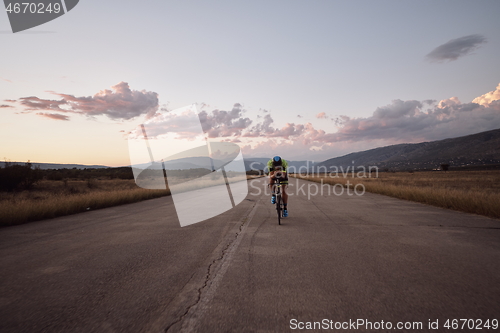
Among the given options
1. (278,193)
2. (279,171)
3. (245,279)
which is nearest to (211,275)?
(245,279)

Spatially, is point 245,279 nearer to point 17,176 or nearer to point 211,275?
point 211,275

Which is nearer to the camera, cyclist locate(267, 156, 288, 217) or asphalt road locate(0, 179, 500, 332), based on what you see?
asphalt road locate(0, 179, 500, 332)

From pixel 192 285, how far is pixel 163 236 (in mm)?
3483

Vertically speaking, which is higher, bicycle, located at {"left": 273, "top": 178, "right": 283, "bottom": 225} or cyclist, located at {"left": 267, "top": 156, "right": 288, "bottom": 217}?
cyclist, located at {"left": 267, "top": 156, "right": 288, "bottom": 217}

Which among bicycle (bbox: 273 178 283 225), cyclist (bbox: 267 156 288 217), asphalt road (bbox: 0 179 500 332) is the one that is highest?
cyclist (bbox: 267 156 288 217)

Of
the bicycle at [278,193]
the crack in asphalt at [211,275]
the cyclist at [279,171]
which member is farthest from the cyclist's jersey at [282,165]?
the crack in asphalt at [211,275]

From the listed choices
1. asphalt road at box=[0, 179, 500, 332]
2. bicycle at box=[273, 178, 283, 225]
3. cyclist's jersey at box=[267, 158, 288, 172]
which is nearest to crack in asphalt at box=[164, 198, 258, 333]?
asphalt road at box=[0, 179, 500, 332]

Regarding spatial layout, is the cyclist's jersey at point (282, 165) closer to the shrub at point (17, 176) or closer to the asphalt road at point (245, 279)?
the asphalt road at point (245, 279)

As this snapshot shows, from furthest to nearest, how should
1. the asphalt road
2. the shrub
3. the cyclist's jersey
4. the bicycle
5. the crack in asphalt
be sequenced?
the shrub < the cyclist's jersey < the bicycle < the asphalt road < the crack in asphalt

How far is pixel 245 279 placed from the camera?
3.76 meters

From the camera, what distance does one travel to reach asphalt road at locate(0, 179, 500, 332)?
2.71 metres

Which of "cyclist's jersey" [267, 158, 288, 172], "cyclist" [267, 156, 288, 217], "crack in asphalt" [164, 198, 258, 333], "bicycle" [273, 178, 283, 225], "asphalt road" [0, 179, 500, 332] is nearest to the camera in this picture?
"crack in asphalt" [164, 198, 258, 333]

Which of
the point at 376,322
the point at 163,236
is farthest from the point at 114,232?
the point at 376,322

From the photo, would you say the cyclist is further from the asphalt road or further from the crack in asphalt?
the crack in asphalt
